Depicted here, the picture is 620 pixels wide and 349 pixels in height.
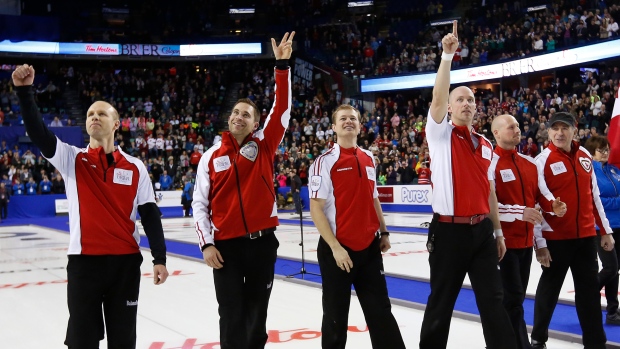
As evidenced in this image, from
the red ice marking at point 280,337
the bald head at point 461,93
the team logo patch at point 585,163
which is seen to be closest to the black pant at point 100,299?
Answer: the red ice marking at point 280,337

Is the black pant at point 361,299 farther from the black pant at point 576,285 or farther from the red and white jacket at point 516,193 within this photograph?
the black pant at point 576,285

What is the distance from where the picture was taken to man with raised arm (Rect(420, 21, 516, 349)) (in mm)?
4137

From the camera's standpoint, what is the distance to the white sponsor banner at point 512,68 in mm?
23922

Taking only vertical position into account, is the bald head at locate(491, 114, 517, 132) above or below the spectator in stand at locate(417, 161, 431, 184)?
above

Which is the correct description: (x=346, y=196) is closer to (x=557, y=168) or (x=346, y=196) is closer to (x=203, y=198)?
(x=203, y=198)

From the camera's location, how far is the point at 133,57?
121 feet

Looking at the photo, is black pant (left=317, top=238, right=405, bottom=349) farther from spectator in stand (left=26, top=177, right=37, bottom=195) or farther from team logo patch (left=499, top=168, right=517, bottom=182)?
spectator in stand (left=26, top=177, right=37, bottom=195)

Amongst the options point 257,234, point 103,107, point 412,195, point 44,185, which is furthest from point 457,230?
point 44,185

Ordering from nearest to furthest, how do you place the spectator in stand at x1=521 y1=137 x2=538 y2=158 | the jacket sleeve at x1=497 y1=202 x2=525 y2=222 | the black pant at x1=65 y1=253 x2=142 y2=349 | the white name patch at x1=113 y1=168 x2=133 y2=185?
the black pant at x1=65 y1=253 x2=142 y2=349
the white name patch at x1=113 y1=168 x2=133 y2=185
the jacket sleeve at x1=497 y1=202 x2=525 y2=222
the spectator in stand at x1=521 y1=137 x2=538 y2=158

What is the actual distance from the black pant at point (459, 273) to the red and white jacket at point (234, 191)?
117 cm

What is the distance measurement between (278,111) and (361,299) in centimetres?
145

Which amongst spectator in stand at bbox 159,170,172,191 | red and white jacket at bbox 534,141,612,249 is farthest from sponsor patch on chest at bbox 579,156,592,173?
spectator in stand at bbox 159,170,172,191

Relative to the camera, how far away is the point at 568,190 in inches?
207

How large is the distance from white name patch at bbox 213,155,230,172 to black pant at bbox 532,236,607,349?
274 cm
